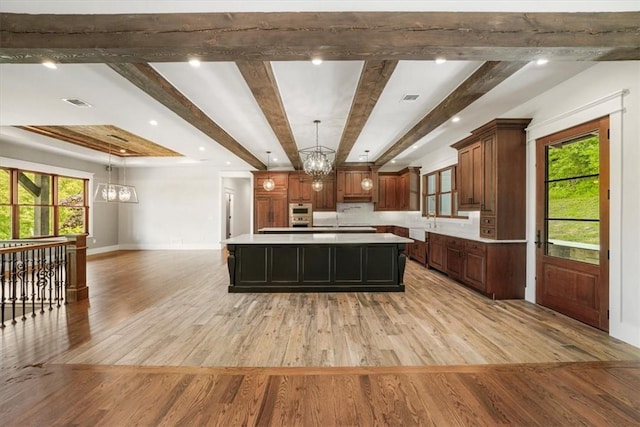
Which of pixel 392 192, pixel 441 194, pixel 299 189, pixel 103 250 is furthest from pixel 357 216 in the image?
pixel 103 250

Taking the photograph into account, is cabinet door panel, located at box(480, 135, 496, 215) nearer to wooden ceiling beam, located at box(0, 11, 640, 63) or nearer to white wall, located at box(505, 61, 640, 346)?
white wall, located at box(505, 61, 640, 346)

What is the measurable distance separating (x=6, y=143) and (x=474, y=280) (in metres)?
9.33

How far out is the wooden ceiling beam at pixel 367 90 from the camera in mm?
2906

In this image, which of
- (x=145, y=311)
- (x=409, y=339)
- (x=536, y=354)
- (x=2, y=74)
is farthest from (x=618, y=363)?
(x=2, y=74)

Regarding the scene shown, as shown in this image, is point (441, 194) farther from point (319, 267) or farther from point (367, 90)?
point (367, 90)

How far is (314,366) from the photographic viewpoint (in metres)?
2.38

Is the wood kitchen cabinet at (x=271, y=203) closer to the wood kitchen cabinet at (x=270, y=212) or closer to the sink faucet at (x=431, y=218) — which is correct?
the wood kitchen cabinet at (x=270, y=212)

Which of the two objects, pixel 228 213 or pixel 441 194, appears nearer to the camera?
pixel 441 194

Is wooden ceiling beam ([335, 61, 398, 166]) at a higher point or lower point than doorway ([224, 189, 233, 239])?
higher

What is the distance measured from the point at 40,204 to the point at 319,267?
7023 mm

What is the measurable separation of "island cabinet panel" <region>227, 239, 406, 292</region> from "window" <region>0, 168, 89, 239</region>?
5.39 metres

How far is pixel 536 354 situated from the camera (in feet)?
8.53

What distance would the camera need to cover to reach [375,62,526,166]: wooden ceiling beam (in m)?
2.85

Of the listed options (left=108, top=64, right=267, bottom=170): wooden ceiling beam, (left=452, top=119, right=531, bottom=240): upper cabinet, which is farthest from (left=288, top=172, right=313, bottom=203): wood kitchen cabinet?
(left=452, top=119, right=531, bottom=240): upper cabinet
